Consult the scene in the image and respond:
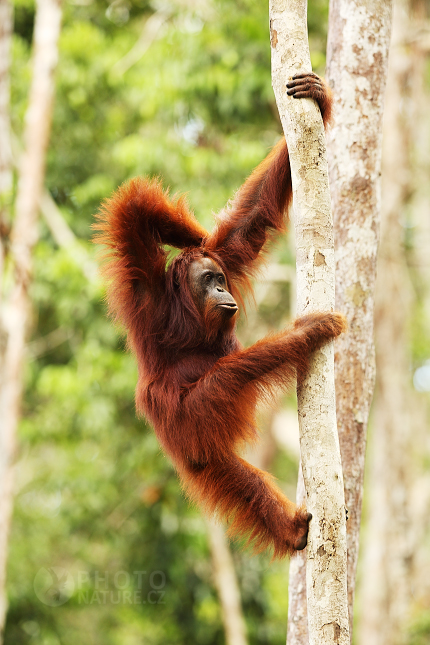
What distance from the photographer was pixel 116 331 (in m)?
7.82

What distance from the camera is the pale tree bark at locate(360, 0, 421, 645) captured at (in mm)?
8562

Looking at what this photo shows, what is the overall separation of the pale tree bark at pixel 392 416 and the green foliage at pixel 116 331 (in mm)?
1474

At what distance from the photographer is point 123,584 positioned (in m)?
9.37

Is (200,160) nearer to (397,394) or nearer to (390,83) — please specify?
(390,83)

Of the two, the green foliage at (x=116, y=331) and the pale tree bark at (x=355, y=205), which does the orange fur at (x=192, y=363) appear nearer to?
the pale tree bark at (x=355, y=205)

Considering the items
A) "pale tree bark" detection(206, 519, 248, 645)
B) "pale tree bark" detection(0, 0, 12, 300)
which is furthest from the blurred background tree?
"pale tree bark" detection(0, 0, 12, 300)

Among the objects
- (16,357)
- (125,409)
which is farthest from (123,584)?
(16,357)

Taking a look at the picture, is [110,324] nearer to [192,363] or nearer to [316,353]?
[192,363]

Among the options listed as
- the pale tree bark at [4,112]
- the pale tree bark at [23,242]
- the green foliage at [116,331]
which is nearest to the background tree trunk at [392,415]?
the green foliage at [116,331]

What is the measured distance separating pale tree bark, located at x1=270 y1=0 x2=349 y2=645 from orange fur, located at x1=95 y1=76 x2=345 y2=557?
0.36 meters

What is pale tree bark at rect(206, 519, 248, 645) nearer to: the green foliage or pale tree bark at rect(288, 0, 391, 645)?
the green foliage

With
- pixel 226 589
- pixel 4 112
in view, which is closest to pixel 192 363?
pixel 4 112

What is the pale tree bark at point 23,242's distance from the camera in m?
7.23

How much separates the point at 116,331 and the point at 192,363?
4.50 meters
